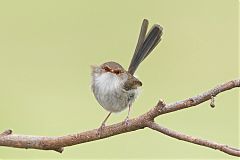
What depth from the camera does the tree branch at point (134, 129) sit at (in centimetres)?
132

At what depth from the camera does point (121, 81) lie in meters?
2.08

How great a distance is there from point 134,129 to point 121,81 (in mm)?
676

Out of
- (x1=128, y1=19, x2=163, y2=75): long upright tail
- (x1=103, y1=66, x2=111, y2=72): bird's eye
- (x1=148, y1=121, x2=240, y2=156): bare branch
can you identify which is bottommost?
(x1=148, y1=121, x2=240, y2=156): bare branch

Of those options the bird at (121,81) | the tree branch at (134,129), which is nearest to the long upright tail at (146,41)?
the bird at (121,81)

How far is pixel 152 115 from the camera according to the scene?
1.40m

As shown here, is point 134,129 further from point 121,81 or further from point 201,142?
point 121,81

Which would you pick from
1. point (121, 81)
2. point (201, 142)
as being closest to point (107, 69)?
point (121, 81)

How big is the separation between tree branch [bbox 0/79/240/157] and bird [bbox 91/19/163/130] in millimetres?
543

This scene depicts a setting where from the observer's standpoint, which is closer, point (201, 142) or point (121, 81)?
point (201, 142)

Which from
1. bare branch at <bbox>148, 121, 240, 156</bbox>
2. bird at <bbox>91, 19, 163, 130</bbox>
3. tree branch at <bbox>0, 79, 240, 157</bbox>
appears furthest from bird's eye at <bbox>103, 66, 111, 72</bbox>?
bare branch at <bbox>148, 121, 240, 156</bbox>

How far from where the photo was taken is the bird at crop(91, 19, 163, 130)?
2037 millimetres

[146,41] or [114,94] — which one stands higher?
[146,41]

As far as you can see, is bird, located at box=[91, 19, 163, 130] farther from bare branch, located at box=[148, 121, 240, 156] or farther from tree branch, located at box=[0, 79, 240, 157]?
bare branch, located at box=[148, 121, 240, 156]

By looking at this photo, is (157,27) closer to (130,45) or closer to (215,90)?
(215,90)
